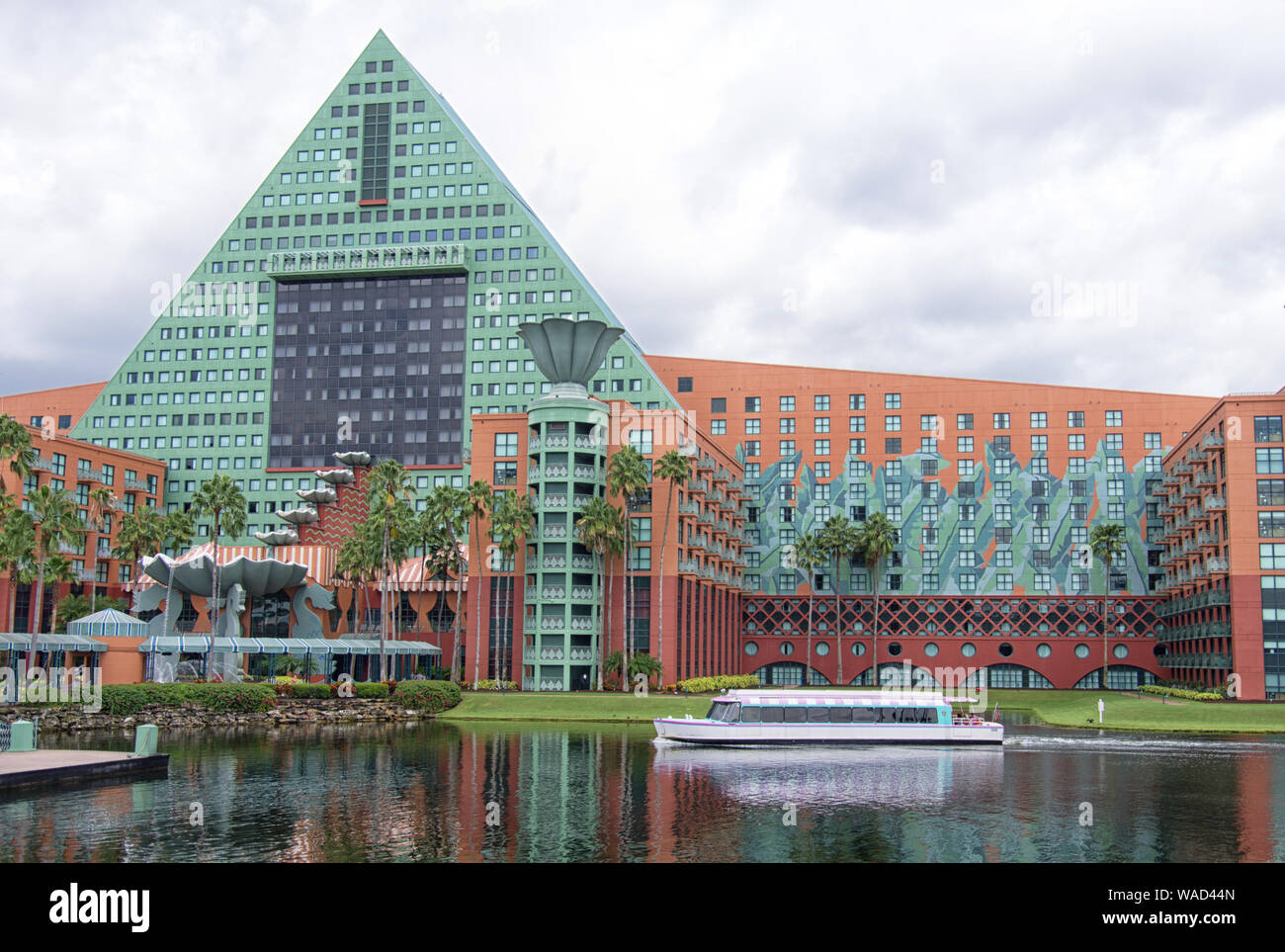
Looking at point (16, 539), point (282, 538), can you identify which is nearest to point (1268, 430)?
point (282, 538)

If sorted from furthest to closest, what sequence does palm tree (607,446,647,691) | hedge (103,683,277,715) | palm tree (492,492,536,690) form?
palm tree (607,446,647,691) < palm tree (492,492,536,690) < hedge (103,683,277,715)

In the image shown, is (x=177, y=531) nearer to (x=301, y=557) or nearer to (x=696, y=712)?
(x=301, y=557)

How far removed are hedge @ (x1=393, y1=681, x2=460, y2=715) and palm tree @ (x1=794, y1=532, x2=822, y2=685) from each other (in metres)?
49.2

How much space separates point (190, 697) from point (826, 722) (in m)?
39.3

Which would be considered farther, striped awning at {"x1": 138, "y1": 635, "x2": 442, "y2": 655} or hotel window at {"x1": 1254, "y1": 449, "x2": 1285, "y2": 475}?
hotel window at {"x1": 1254, "y1": 449, "x2": 1285, "y2": 475}

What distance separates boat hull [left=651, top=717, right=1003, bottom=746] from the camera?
63.8 m

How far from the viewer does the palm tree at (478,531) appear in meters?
99.9

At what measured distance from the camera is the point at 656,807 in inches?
1559

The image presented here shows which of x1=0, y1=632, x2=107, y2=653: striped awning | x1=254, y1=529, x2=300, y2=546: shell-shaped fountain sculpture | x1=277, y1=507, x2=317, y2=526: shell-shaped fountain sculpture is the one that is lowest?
x1=0, y1=632, x2=107, y2=653: striped awning

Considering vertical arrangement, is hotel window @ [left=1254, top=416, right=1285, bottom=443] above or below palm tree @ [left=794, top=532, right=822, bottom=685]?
above

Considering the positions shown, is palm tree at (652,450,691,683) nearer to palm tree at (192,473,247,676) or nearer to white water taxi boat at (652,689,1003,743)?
palm tree at (192,473,247,676)

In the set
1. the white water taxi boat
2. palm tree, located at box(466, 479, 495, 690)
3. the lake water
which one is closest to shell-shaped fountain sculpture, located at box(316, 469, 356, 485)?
palm tree, located at box(466, 479, 495, 690)
